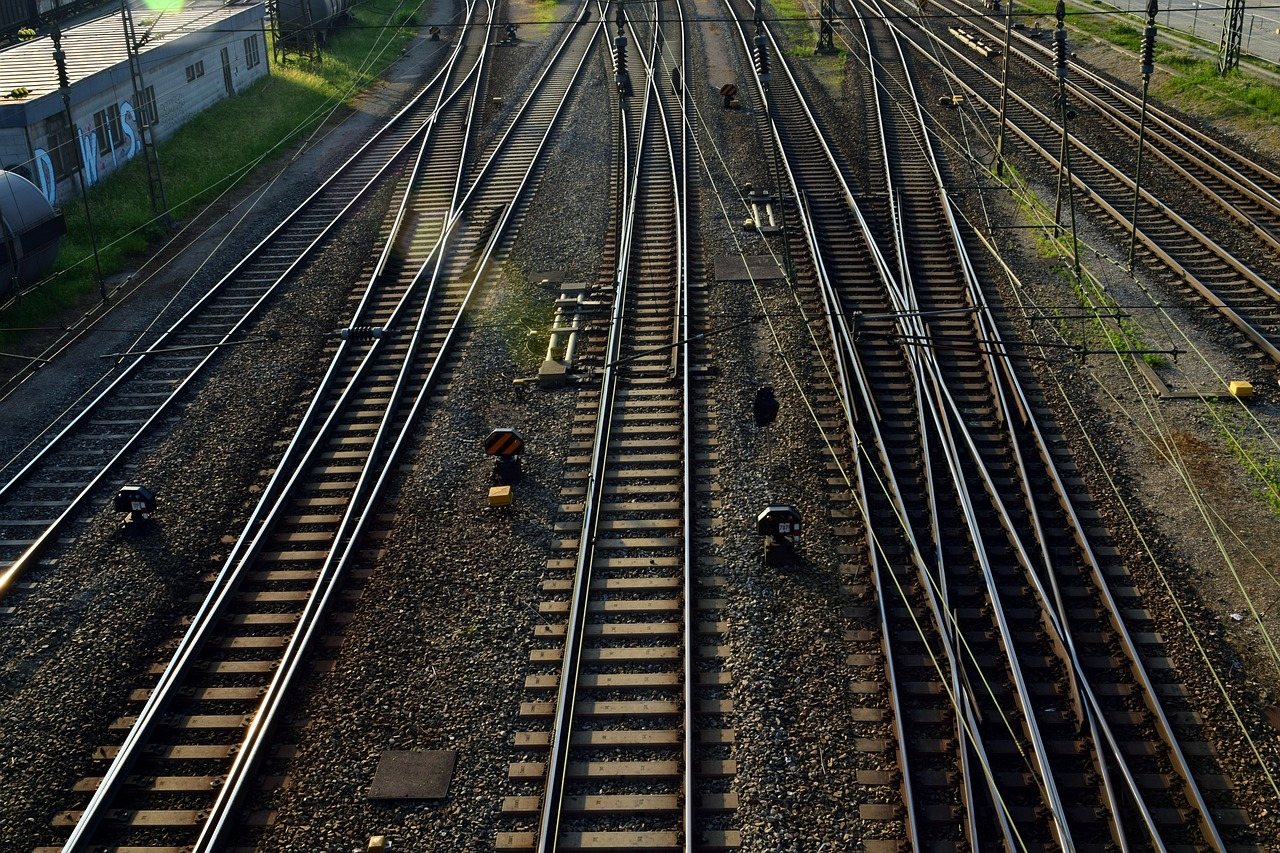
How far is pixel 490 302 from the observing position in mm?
19688

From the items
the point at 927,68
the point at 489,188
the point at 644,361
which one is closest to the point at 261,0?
the point at 489,188

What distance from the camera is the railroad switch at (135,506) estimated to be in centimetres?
1370

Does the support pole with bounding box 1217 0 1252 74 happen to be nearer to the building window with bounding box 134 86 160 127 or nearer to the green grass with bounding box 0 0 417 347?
the green grass with bounding box 0 0 417 347

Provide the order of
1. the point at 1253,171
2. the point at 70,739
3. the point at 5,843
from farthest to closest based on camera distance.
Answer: the point at 1253,171 → the point at 70,739 → the point at 5,843

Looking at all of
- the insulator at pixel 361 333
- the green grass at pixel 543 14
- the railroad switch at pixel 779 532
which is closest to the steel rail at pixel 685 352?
the railroad switch at pixel 779 532

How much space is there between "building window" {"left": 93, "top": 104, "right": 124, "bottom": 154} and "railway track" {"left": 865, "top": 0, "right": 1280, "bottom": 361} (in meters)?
22.3

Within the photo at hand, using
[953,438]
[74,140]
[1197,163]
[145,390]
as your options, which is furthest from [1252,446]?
[74,140]

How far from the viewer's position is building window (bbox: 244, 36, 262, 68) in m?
36.2

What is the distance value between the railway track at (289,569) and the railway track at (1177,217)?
11.9 m

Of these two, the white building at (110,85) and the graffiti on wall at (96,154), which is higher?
the white building at (110,85)

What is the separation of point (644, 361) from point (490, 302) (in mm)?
3738

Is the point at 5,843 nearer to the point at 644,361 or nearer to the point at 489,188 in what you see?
the point at 644,361

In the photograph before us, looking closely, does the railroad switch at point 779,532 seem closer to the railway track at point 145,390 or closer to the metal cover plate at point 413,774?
the metal cover plate at point 413,774

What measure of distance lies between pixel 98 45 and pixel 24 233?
44.8 feet
